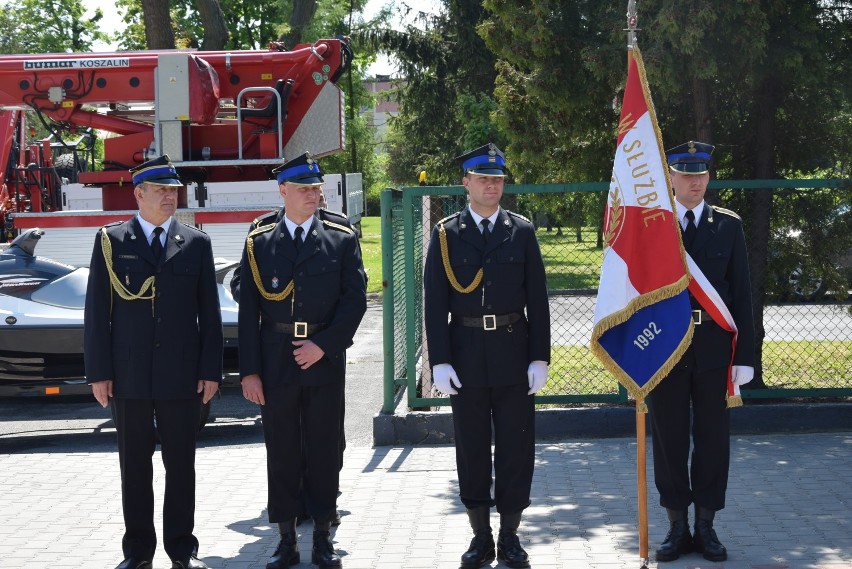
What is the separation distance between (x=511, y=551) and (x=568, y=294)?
5.54 meters

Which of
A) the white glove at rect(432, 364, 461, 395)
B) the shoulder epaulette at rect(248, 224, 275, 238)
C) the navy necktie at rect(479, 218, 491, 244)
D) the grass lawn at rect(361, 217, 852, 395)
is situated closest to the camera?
the white glove at rect(432, 364, 461, 395)

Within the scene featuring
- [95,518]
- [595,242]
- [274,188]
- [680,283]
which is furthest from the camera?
[274,188]

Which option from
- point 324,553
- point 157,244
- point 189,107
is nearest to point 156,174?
point 157,244

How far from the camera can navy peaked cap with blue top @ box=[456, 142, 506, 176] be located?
223 inches

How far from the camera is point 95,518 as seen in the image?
265 inches

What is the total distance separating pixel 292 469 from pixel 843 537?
297 cm

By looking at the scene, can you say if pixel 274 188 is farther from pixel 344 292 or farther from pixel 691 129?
pixel 344 292

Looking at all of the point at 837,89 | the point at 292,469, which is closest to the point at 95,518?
the point at 292,469

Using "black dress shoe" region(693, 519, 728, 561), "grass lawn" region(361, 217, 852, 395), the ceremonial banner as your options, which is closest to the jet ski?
"grass lawn" region(361, 217, 852, 395)

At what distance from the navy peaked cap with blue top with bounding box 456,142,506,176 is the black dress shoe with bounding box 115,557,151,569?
260cm

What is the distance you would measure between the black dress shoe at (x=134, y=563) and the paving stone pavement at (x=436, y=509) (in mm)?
229

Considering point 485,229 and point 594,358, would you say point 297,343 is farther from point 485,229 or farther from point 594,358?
point 594,358

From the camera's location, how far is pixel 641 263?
5508mm

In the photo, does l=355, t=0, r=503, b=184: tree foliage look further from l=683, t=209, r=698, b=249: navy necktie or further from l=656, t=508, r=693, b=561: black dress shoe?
l=656, t=508, r=693, b=561: black dress shoe
